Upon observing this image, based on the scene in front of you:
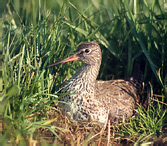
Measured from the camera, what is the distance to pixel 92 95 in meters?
5.16

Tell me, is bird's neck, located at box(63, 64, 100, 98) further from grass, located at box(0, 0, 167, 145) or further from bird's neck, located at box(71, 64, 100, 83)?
grass, located at box(0, 0, 167, 145)

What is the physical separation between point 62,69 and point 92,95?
28.8 inches

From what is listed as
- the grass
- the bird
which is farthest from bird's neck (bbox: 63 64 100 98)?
the grass

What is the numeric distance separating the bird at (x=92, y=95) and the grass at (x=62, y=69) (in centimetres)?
17

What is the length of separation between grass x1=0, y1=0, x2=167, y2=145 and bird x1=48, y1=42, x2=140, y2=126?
173 mm

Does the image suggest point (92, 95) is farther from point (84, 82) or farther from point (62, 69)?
point (62, 69)

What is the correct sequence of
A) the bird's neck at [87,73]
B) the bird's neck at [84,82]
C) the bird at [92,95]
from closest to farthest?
1. the bird at [92,95]
2. the bird's neck at [84,82]
3. the bird's neck at [87,73]

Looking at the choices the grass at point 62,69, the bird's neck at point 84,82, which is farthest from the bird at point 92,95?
the grass at point 62,69

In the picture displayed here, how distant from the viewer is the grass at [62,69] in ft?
14.6

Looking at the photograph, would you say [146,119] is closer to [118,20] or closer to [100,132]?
[100,132]

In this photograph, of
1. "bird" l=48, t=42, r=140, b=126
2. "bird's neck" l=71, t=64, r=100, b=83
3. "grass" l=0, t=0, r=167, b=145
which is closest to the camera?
"grass" l=0, t=0, r=167, b=145

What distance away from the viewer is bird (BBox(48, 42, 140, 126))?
4.98 metres

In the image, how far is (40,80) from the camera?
15.2ft

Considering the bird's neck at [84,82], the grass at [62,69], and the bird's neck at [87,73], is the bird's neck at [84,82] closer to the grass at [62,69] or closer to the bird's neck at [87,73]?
the bird's neck at [87,73]
